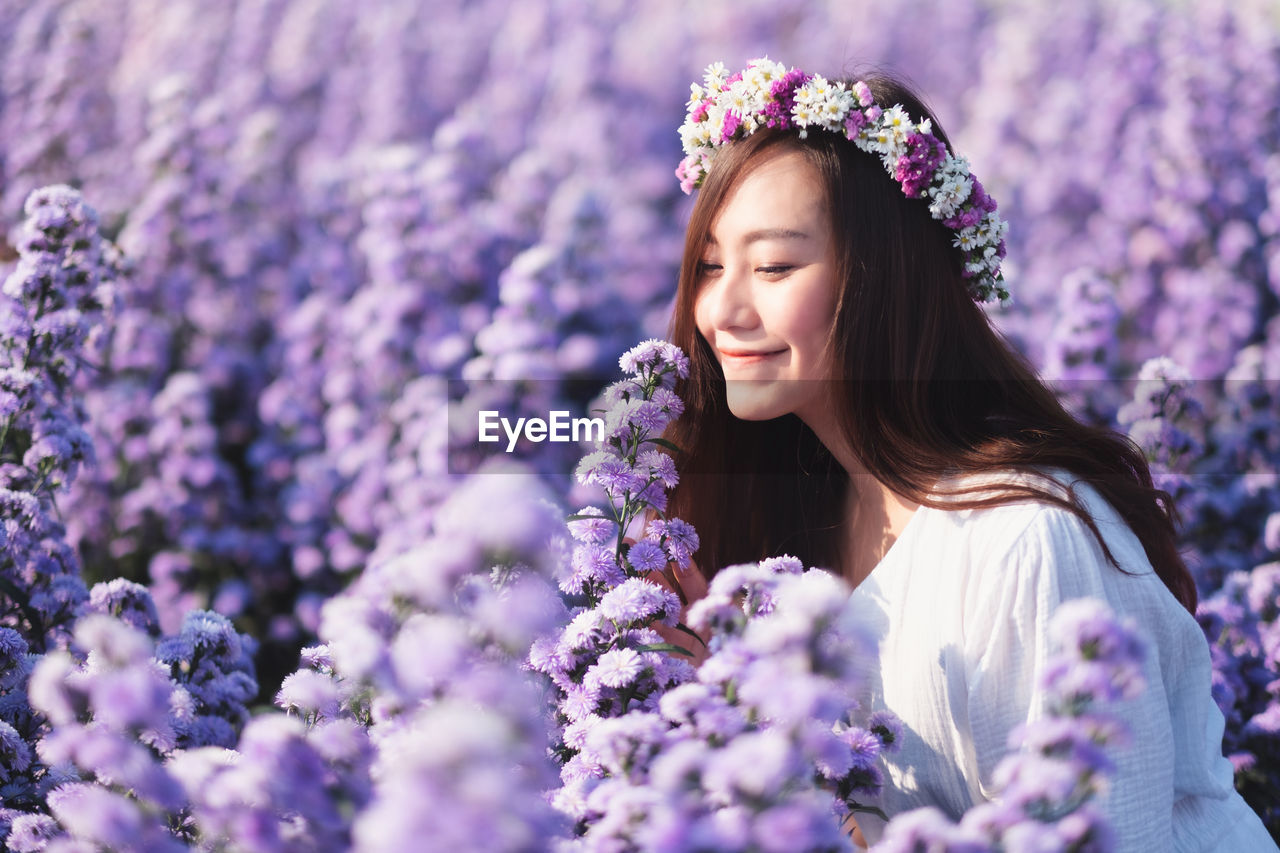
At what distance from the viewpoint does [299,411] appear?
4715 millimetres

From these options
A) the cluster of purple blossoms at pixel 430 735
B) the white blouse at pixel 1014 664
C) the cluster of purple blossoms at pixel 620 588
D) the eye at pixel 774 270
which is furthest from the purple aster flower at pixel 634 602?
the eye at pixel 774 270

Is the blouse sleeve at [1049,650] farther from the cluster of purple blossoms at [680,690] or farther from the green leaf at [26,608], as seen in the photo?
the green leaf at [26,608]

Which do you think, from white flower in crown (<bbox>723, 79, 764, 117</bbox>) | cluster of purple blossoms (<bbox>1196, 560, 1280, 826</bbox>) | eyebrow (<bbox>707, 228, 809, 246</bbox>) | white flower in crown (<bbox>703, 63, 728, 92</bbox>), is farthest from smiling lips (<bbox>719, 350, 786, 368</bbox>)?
cluster of purple blossoms (<bbox>1196, 560, 1280, 826</bbox>)

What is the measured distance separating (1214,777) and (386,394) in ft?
11.4

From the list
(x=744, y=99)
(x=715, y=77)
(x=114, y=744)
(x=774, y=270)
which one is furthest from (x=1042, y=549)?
(x=114, y=744)

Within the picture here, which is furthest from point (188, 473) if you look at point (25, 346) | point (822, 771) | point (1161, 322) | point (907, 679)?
point (1161, 322)

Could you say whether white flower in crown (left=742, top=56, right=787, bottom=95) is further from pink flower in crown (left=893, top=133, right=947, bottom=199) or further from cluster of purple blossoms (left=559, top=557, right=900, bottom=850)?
cluster of purple blossoms (left=559, top=557, right=900, bottom=850)

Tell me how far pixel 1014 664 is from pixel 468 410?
99.1 inches

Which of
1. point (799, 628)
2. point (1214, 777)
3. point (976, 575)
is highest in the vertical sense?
point (976, 575)

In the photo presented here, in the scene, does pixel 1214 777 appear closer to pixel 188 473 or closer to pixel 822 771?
pixel 822 771

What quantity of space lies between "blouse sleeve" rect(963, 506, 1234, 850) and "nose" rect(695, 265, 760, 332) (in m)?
0.69

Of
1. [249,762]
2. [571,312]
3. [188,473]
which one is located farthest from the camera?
[571,312]

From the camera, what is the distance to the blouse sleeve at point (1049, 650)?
1.85 m

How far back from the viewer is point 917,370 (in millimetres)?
2244
